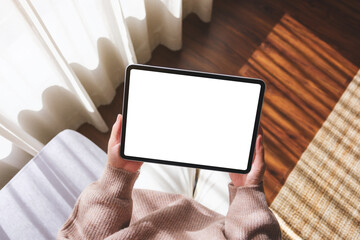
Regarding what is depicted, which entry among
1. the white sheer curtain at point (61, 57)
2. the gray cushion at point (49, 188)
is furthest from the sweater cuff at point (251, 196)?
the white sheer curtain at point (61, 57)

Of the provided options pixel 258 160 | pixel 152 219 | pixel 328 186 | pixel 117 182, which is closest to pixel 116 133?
pixel 117 182

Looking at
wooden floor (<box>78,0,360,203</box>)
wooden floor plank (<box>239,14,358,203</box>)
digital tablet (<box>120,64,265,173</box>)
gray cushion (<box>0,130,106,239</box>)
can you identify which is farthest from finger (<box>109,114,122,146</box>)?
wooden floor plank (<box>239,14,358,203</box>)

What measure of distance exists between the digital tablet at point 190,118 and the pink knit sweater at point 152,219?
0.29ft

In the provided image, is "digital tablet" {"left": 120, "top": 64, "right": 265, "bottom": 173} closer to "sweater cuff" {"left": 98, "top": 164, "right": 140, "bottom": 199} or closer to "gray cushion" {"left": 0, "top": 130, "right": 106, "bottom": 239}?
"sweater cuff" {"left": 98, "top": 164, "right": 140, "bottom": 199}

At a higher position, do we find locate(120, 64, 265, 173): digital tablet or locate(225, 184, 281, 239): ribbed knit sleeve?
locate(120, 64, 265, 173): digital tablet

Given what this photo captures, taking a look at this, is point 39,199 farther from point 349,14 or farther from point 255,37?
point 349,14

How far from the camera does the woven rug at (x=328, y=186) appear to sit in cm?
128

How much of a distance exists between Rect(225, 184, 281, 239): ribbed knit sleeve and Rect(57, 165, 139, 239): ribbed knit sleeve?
0.95 ft

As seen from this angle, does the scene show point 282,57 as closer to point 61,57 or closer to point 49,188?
point 61,57

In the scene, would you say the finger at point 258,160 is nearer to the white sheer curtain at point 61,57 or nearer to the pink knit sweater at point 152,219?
the pink knit sweater at point 152,219

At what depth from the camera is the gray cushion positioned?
87cm

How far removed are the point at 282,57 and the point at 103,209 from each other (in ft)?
4.41

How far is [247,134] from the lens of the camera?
0.75m

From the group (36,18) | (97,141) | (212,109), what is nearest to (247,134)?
(212,109)
